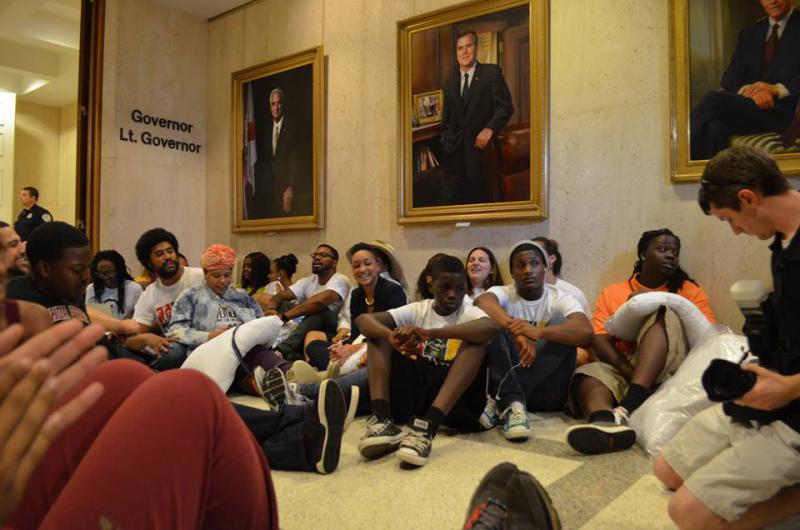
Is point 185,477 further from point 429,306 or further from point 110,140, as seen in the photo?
point 110,140

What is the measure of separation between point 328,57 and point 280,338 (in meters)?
3.09

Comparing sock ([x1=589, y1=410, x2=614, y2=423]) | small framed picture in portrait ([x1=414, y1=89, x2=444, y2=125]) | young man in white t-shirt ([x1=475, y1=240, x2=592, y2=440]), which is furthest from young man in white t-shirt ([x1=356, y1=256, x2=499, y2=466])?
small framed picture in portrait ([x1=414, y1=89, x2=444, y2=125])

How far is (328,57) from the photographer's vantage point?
589 cm

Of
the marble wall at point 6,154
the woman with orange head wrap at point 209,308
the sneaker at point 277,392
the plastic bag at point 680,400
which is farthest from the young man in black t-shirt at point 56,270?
the marble wall at point 6,154

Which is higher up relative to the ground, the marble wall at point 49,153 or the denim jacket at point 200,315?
the marble wall at point 49,153

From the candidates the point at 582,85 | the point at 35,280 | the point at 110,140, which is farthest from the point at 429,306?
the point at 110,140

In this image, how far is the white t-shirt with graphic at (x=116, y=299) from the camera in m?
4.41

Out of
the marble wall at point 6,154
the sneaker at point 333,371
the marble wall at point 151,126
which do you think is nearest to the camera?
the sneaker at point 333,371

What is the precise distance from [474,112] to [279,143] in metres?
2.47

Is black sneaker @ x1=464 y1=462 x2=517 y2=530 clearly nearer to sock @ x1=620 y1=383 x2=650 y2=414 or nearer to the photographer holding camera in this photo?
the photographer holding camera

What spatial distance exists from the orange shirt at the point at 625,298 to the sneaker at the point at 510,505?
2.38 metres

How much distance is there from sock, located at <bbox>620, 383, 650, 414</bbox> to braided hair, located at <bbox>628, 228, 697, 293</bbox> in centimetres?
100

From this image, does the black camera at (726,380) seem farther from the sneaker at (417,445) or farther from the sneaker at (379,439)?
the sneaker at (379,439)

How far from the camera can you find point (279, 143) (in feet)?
20.6
